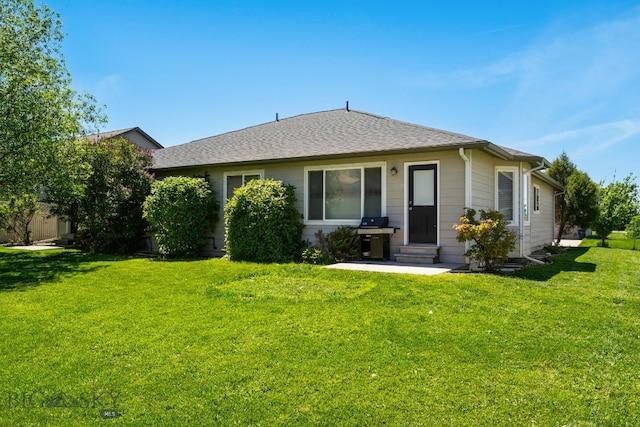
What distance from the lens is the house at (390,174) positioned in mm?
8891

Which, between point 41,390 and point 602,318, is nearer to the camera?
point 41,390

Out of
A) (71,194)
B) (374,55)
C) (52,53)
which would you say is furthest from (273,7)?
(71,194)

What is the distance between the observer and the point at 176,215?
430 inches

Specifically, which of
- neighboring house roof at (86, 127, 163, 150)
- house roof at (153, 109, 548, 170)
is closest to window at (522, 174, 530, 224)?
house roof at (153, 109, 548, 170)

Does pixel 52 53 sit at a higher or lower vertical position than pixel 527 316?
higher

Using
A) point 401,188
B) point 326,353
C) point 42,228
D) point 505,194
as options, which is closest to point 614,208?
point 505,194

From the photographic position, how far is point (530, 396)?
9.67ft

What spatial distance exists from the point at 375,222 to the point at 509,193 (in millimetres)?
4184

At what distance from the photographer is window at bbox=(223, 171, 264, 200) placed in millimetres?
11711

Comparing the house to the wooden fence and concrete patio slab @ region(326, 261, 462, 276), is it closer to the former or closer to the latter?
concrete patio slab @ region(326, 261, 462, 276)

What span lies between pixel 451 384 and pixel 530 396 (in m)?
0.56

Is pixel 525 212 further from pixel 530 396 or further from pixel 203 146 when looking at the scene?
pixel 203 146

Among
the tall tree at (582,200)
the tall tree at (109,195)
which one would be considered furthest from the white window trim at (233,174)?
the tall tree at (582,200)

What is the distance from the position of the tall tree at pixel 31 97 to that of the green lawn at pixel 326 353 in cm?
510
